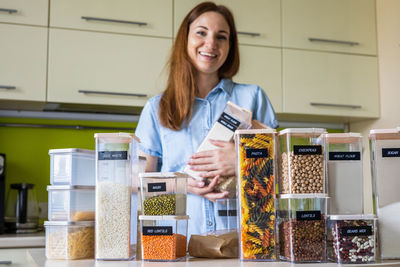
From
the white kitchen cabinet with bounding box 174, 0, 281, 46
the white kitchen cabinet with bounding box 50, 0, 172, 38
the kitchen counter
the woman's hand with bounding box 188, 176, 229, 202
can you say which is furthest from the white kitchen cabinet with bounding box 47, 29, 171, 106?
the kitchen counter

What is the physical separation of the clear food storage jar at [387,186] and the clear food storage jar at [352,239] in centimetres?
6

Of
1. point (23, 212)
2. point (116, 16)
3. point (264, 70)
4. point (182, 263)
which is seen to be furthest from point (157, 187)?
point (264, 70)

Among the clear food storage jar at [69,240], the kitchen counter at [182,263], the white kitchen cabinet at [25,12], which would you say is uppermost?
the white kitchen cabinet at [25,12]

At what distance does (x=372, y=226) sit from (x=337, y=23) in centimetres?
203

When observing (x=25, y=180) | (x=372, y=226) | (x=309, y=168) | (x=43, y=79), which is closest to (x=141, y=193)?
(x=309, y=168)

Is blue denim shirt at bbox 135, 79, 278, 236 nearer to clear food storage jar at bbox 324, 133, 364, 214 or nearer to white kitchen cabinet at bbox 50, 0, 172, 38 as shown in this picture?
clear food storage jar at bbox 324, 133, 364, 214

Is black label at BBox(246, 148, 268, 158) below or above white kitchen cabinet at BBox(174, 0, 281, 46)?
below

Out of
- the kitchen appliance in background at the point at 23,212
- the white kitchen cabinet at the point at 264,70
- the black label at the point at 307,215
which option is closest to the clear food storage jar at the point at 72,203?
the black label at the point at 307,215

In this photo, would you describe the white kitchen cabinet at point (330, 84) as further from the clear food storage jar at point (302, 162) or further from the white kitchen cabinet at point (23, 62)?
the clear food storage jar at point (302, 162)

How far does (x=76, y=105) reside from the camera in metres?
2.47

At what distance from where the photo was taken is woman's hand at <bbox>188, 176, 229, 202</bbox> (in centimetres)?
131

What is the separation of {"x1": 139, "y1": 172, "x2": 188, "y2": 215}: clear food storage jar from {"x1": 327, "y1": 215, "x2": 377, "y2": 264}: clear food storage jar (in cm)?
30

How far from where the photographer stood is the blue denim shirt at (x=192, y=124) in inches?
64.8

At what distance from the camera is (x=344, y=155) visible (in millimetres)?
1039
